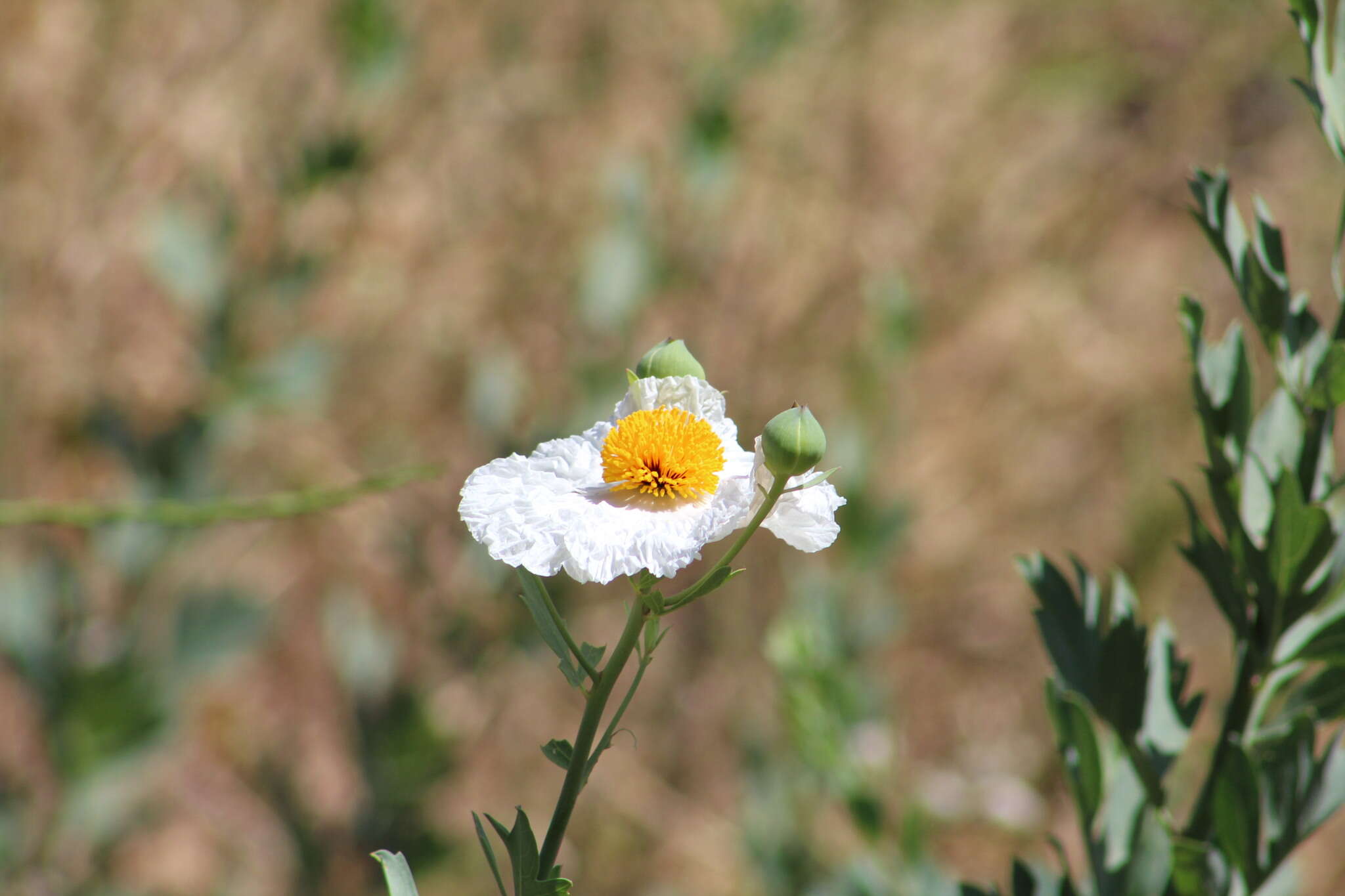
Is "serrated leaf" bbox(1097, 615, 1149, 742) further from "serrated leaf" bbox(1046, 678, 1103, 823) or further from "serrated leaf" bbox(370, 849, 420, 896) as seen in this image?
"serrated leaf" bbox(370, 849, 420, 896)

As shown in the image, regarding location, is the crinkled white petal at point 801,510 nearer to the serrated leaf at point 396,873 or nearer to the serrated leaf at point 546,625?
the serrated leaf at point 546,625

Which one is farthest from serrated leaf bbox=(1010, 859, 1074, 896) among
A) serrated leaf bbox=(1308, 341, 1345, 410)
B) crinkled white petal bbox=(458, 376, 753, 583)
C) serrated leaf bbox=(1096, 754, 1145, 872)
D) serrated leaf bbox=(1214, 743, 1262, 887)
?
crinkled white petal bbox=(458, 376, 753, 583)

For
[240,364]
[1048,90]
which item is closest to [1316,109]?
[240,364]

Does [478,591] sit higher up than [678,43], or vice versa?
[678,43]

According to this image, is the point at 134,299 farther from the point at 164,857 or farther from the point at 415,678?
the point at 415,678

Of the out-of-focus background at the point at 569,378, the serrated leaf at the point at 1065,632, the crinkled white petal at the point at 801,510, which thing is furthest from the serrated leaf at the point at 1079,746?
the out-of-focus background at the point at 569,378

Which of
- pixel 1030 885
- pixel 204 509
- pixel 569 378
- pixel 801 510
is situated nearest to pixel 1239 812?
pixel 1030 885
